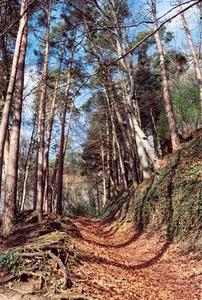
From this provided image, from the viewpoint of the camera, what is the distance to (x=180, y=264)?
9.02 m

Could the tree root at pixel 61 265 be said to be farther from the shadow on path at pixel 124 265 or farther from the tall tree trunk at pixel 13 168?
the tall tree trunk at pixel 13 168

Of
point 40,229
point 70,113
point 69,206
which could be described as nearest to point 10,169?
point 40,229

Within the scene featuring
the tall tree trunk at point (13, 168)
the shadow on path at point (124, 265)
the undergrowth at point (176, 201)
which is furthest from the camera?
the tall tree trunk at point (13, 168)

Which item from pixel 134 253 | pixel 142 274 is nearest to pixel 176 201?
pixel 134 253

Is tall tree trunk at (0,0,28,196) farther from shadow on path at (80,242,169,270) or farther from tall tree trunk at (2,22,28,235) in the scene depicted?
shadow on path at (80,242,169,270)

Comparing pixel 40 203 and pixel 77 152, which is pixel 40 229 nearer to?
pixel 40 203

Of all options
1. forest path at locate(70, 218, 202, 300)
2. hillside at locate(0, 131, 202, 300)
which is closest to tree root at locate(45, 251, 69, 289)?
hillside at locate(0, 131, 202, 300)

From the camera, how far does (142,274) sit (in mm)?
8469

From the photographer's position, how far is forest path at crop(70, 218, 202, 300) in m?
6.46

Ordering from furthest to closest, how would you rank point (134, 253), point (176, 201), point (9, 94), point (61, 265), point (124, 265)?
point (176, 201)
point (134, 253)
point (9, 94)
point (124, 265)
point (61, 265)

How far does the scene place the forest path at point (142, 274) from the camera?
6.46 metres

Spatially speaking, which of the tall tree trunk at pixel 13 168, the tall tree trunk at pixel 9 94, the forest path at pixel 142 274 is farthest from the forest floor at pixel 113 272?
the tall tree trunk at pixel 9 94

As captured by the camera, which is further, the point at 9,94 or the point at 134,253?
the point at 134,253

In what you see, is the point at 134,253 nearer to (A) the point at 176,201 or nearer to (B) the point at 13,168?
(A) the point at 176,201
